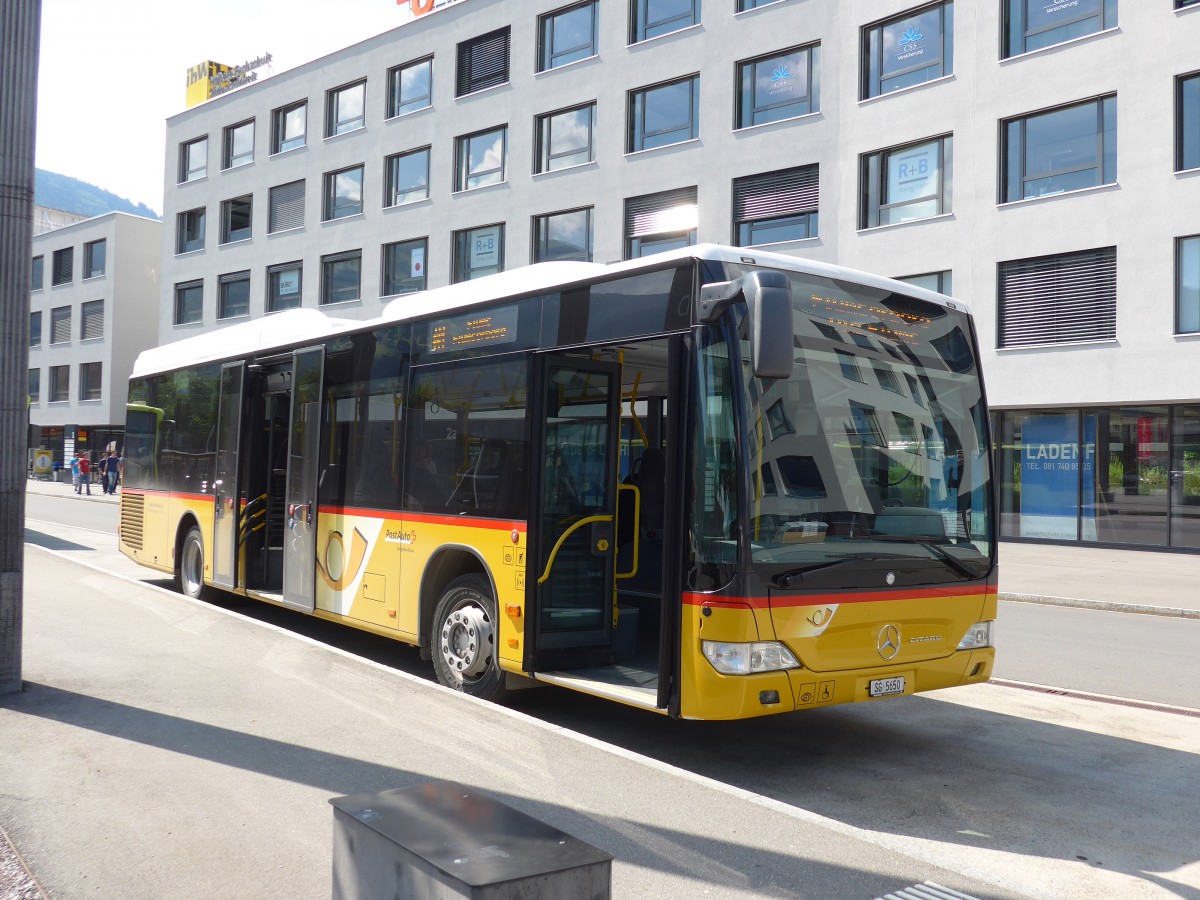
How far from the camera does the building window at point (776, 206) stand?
26594 mm

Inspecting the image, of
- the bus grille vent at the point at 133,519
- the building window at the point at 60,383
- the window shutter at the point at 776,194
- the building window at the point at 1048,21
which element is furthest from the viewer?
the building window at the point at 60,383

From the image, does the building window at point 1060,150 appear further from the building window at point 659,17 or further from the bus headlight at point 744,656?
the bus headlight at point 744,656

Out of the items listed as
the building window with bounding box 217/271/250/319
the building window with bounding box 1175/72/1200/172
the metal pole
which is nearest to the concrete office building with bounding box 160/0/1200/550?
the building window with bounding box 1175/72/1200/172

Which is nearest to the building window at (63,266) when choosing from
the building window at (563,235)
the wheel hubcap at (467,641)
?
the building window at (563,235)

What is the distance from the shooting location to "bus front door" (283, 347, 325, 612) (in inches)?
380

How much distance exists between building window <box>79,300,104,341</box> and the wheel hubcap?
177 ft

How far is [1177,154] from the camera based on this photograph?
2120 centimetres

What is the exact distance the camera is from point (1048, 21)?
2295 centimetres

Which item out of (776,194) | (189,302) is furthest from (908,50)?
(189,302)

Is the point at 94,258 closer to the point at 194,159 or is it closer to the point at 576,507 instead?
the point at 194,159

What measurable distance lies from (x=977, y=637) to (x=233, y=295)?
40.8 metres

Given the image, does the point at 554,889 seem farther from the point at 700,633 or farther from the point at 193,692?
the point at 193,692

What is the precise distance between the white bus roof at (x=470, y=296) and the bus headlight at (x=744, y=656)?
209cm

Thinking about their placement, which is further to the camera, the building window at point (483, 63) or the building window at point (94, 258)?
the building window at point (94, 258)
